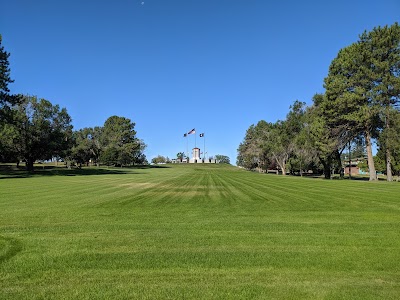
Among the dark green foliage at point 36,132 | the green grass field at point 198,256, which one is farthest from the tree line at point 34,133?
the green grass field at point 198,256

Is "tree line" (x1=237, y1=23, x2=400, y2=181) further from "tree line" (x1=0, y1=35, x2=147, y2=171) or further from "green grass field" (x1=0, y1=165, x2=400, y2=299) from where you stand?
"tree line" (x1=0, y1=35, x2=147, y2=171)

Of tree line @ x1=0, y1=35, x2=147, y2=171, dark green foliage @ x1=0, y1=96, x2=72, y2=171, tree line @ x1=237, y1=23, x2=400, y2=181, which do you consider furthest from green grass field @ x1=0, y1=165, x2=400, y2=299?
dark green foliage @ x1=0, y1=96, x2=72, y2=171

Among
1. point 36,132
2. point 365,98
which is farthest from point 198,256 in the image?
point 36,132

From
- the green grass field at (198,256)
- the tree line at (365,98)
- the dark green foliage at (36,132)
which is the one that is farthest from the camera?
the dark green foliage at (36,132)

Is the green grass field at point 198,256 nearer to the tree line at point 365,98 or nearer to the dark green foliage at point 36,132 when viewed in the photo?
the tree line at point 365,98

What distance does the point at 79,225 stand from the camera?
9945 mm

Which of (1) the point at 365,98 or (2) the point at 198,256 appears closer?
(2) the point at 198,256

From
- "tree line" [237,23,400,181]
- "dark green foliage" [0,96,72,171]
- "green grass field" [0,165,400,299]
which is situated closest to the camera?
"green grass field" [0,165,400,299]

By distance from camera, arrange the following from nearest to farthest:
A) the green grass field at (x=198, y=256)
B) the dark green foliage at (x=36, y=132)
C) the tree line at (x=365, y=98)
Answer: the green grass field at (x=198, y=256)
the tree line at (x=365, y=98)
the dark green foliage at (x=36, y=132)

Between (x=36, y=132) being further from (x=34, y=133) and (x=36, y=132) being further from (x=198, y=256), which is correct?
(x=198, y=256)

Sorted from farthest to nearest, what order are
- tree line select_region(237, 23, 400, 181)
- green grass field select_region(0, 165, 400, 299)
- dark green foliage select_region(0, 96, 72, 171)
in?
dark green foliage select_region(0, 96, 72, 171) < tree line select_region(237, 23, 400, 181) < green grass field select_region(0, 165, 400, 299)

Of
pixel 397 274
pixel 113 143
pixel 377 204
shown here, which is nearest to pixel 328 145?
pixel 377 204

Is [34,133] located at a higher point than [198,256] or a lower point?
higher

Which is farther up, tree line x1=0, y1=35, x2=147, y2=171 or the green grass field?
tree line x1=0, y1=35, x2=147, y2=171
